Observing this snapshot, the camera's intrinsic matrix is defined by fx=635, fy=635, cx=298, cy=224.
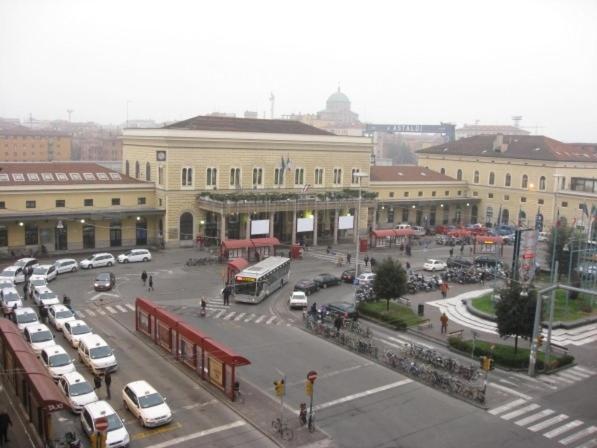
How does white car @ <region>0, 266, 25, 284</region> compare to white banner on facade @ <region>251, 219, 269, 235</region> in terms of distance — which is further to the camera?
white banner on facade @ <region>251, 219, 269, 235</region>

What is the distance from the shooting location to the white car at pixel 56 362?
2901 centimetres

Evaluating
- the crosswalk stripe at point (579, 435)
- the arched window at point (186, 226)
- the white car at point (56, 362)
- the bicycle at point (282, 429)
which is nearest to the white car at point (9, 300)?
the white car at point (56, 362)

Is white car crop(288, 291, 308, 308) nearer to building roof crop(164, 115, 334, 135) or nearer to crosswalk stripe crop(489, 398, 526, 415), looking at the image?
crosswalk stripe crop(489, 398, 526, 415)

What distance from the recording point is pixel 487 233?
7725 cm

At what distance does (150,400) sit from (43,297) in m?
19.5

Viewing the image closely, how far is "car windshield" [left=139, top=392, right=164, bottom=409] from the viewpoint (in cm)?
2547

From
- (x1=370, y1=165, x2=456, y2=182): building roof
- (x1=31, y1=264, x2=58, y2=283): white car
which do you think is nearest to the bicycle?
(x1=31, y1=264, x2=58, y2=283): white car

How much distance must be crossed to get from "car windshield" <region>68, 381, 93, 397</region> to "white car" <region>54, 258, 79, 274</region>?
91.2ft

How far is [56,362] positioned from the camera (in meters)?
29.5

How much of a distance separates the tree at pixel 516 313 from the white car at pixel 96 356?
2048cm

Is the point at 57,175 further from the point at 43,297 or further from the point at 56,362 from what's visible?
the point at 56,362

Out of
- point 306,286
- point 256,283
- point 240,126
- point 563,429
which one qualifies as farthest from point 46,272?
point 563,429

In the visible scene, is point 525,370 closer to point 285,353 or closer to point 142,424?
point 285,353

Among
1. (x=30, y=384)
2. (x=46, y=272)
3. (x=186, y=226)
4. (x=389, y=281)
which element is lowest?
(x=46, y=272)
